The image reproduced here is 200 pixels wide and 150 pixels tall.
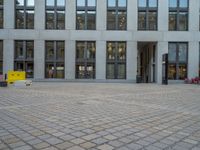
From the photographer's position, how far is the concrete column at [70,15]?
28531mm

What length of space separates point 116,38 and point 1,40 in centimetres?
1701

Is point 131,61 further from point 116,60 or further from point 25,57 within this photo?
point 25,57

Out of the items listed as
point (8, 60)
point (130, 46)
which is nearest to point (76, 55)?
point (130, 46)

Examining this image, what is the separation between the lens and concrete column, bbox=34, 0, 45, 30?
2842 cm

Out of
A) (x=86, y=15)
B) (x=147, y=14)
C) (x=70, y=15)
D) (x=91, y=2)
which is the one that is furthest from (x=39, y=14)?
(x=147, y=14)

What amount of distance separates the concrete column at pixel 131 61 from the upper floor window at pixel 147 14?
3.23 metres

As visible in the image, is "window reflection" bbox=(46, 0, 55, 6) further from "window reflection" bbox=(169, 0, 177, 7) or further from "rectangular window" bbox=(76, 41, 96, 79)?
"window reflection" bbox=(169, 0, 177, 7)

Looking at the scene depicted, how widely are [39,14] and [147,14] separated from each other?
16.1m

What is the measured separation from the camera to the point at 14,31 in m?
28.3

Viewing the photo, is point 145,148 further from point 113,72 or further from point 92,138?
point 113,72

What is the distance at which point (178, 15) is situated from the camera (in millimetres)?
29172

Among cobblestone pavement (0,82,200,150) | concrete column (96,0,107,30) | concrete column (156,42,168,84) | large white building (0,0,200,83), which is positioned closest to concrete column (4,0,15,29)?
large white building (0,0,200,83)

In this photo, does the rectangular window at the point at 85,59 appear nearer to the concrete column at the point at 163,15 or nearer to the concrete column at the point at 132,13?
the concrete column at the point at 132,13

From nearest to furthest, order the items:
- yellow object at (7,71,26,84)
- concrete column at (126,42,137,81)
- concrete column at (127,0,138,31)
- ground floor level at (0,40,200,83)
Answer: yellow object at (7,71,26,84) → ground floor level at (0,40,200,83) → concrete column at (126,42,137,81) → concrete column at (127,0,138,31)
